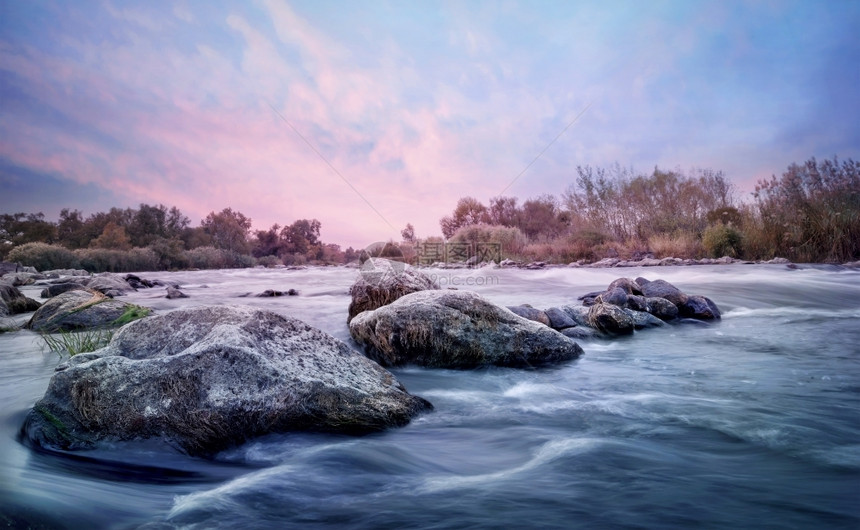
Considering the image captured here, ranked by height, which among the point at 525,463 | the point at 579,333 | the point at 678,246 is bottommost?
the point at 525,463

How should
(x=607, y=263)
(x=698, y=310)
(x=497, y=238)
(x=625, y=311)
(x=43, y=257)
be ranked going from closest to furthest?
(x=625, y=311)
(x=698, y=310)
(x=607, y=263)
(x=43, y=257)
(x=497, y=238)

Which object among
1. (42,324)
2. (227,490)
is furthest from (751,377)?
(42,324)

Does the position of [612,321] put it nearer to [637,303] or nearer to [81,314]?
[637,303]

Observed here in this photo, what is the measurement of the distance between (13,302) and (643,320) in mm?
10218

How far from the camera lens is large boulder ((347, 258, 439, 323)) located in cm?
697

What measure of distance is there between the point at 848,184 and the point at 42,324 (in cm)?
2453

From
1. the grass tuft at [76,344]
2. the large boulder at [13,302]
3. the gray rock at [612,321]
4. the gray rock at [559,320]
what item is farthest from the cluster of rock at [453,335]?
the large boulder at [13,302]

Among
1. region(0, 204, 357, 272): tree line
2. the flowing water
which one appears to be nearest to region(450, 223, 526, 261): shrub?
region(0, 204, 357, 272): tree line

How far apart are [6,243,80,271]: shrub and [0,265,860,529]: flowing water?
1035 inches

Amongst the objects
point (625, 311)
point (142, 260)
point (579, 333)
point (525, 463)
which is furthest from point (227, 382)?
point (142, 260)

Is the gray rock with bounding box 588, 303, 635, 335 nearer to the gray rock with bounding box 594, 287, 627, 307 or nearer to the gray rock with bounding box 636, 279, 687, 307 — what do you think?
the gray rock with bounding box 594, 287, 627, 307

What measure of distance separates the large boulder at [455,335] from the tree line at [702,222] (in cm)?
1622

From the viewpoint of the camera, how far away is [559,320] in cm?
676

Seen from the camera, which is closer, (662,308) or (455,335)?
(455,335)
